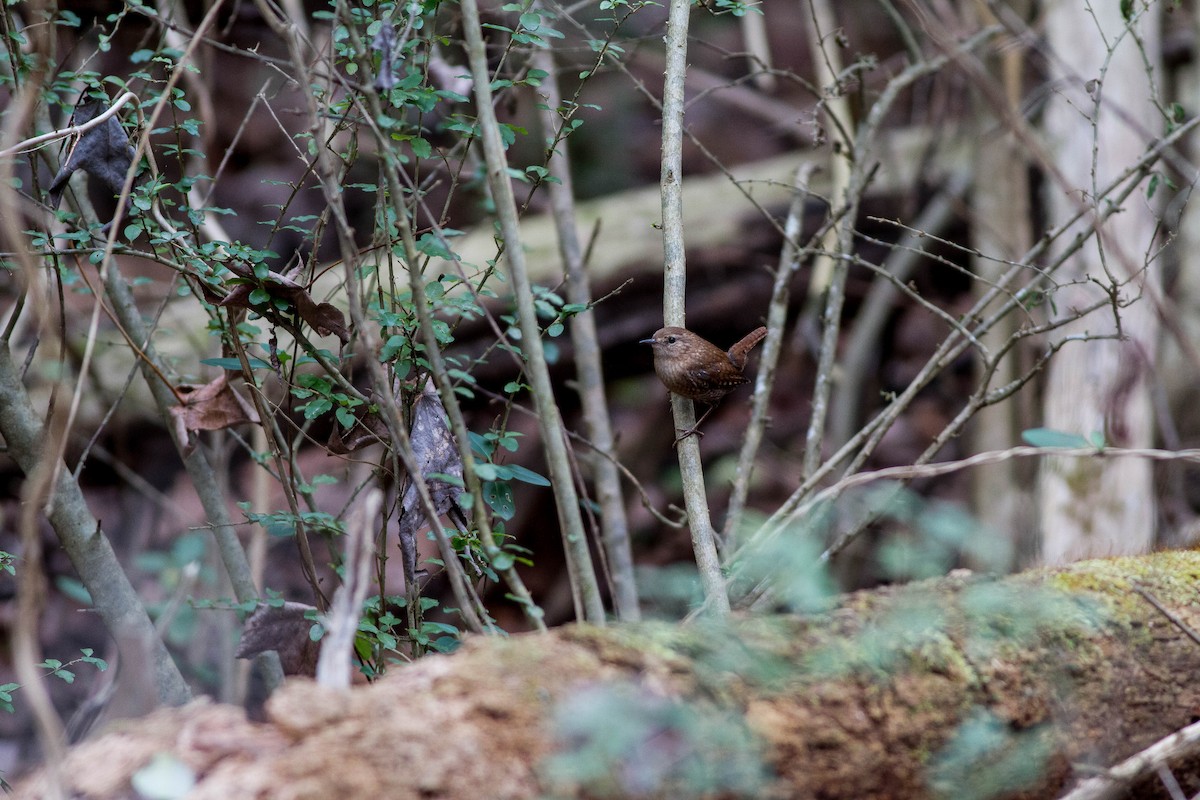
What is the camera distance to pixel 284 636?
228cm

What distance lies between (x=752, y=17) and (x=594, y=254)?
202cm

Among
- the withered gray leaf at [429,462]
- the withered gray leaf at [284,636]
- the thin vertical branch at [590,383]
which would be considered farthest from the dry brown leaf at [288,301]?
the thin vertical branch at [590,383]

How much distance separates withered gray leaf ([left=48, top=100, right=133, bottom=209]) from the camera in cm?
226

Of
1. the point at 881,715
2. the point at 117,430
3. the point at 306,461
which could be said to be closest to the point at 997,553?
the point at 881,715

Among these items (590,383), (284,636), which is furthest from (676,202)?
(590,383)

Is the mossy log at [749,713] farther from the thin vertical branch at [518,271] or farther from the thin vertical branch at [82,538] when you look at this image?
the thin vertical branch at [82,538]

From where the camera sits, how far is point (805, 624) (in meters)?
1.75

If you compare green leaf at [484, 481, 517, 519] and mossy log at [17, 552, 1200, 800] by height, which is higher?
green leaf at [484, 481, 517, 519]

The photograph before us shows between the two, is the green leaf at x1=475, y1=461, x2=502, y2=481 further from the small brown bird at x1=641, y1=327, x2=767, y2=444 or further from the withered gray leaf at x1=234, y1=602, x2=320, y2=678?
the small brown bird at x1=641, y1=327, x2=767, y2=444

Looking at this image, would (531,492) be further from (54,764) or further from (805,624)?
(54,764)

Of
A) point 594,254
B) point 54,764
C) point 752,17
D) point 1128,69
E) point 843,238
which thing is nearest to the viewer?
point 54,764

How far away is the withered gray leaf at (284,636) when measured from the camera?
223 cm

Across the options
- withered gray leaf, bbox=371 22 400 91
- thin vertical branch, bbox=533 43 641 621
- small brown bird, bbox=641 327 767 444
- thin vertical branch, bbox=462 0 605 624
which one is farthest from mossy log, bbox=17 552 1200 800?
thin vertical branch, bbox=533 43 641 621

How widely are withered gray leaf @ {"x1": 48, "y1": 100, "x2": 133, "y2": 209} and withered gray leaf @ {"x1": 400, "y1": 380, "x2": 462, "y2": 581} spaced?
0.84 meters
